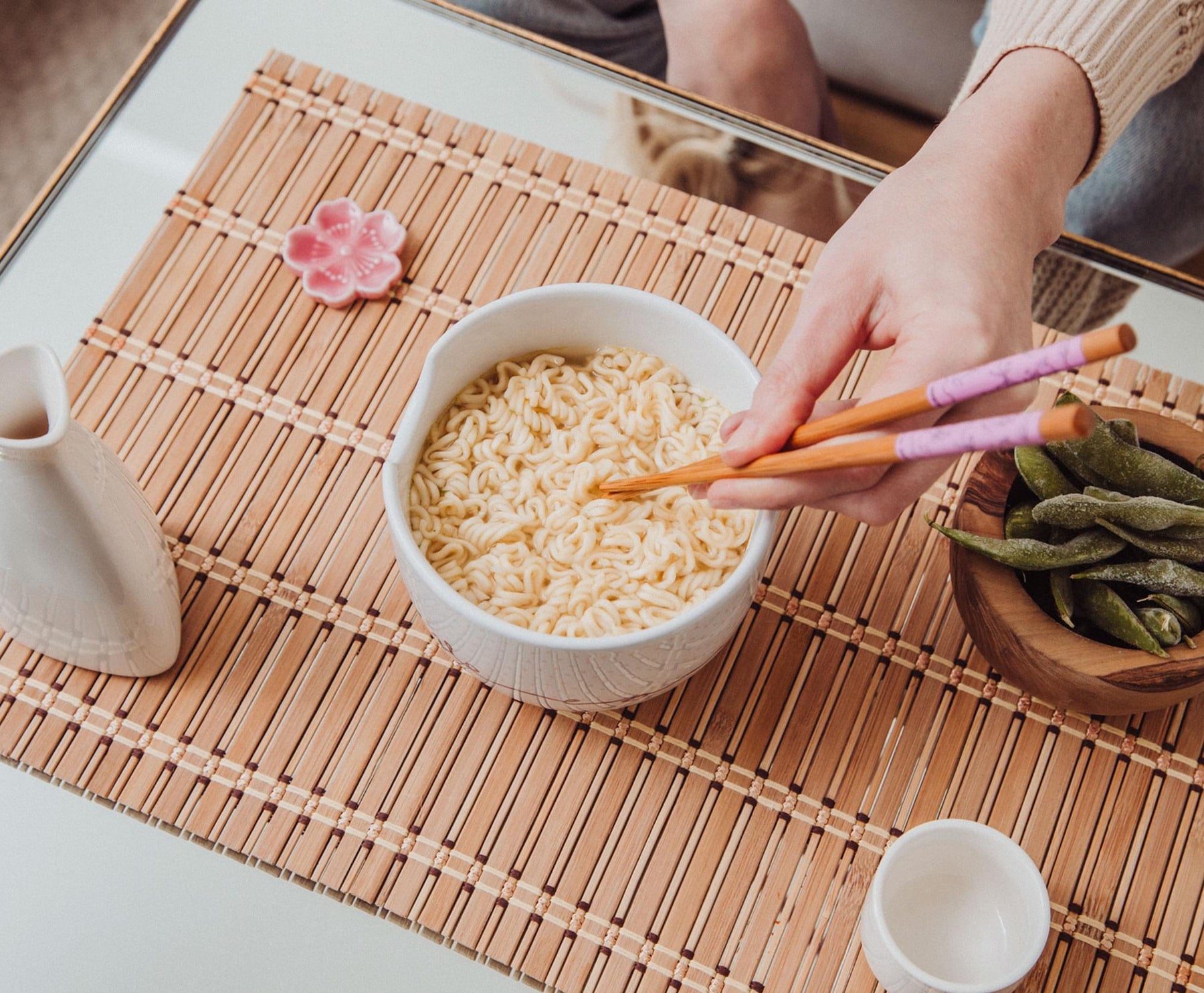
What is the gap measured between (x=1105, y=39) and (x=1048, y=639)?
570 mm

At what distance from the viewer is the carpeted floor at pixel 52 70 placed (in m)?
2.12

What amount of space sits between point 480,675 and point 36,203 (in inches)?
29.2

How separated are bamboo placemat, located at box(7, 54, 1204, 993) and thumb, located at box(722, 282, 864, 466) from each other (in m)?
0.24

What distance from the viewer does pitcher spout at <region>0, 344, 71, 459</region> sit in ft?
2.34

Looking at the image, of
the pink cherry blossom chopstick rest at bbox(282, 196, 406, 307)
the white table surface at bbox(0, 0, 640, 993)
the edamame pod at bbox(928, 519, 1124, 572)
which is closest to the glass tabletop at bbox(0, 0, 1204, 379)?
the white table surface at bbox(0, 0, 640, 993)

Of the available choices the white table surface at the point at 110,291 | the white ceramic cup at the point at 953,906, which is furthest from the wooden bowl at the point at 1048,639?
the white table surface at the point at 110,291

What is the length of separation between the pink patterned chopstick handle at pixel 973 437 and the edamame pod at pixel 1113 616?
0.28 meters

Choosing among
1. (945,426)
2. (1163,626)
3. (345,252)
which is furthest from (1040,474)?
(345,252)

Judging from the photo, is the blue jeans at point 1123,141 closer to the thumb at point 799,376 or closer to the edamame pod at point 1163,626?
the thumb at point 799,376

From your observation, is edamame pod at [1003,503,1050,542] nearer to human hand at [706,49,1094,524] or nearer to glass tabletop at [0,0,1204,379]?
human hand at [706,49,1094,524]

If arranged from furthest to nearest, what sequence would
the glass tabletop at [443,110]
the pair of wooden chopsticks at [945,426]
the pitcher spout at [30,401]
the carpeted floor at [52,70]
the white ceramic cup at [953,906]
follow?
the carpeted floor at [52,70] → the glass tabletop at [443,110] → the white ceramic cup at [953,906] → the pitcher spout at [30,401] → the pair of wooden chopsticks at [945,426]

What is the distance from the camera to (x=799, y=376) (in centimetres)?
82

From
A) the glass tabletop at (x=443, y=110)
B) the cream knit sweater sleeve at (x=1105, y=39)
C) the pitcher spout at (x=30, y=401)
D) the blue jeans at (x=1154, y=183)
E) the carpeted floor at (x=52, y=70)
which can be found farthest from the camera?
the carpeted floor at (x=52, y=70)

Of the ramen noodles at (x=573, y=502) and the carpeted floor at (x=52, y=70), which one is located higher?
the carpeted floor at (x=52, y=70)
